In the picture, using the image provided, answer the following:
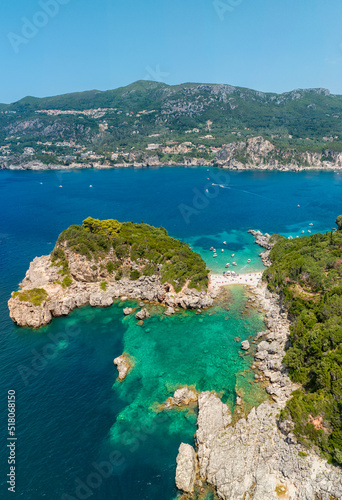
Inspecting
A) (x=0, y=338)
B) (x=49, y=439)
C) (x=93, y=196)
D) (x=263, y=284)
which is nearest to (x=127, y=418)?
(x=49, y=439)

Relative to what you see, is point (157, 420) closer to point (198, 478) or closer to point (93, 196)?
point (198, 478)

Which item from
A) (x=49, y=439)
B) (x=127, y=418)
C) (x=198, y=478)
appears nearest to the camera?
(x=198, y=478)

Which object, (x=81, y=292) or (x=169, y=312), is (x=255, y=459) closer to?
(x=169, y=312)

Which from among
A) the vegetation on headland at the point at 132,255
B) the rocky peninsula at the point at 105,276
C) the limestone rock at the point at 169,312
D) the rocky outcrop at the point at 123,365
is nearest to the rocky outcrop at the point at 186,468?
the rocky outcrop at the point at 123,365

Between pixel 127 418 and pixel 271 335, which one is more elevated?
pixel 271 335

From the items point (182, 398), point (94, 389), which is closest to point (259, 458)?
point (182, 398)

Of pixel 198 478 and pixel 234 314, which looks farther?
pixel 234 314

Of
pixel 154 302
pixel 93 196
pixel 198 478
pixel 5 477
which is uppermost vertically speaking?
pixel 93 196
